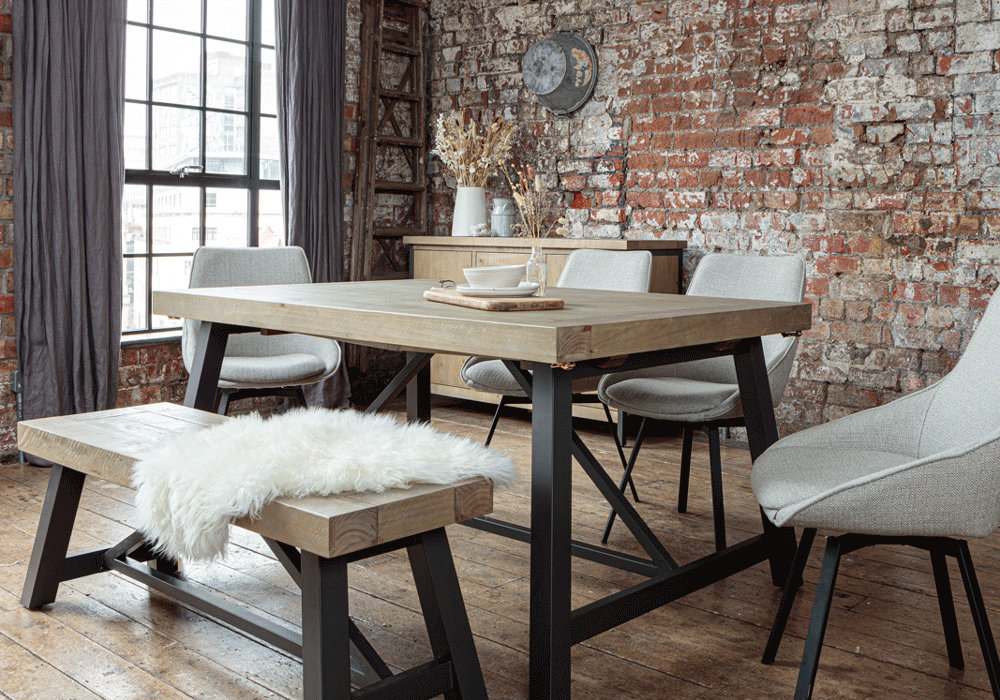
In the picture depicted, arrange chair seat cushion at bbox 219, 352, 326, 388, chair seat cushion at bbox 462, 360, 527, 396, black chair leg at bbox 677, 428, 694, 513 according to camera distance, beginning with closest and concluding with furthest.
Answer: black chair leg at bbox 677, 428, 694, 513 → chair seat cushion at bbox 462, 360, 527, 396 → chair seat cushion at bbox 219, 352, 326, 388

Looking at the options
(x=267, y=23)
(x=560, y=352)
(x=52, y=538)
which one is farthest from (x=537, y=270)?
(x=267, y=23)

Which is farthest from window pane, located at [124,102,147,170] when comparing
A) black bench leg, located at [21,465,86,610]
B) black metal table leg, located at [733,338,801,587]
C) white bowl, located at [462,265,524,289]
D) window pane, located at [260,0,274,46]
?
black metal table leg, located at [733,338,801,587]

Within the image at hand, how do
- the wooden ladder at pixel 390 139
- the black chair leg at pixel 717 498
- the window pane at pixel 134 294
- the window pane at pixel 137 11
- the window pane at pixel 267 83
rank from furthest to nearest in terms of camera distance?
the wooden ladder at pixel 390 139
the window pane at pixel 267 83
the window pane at pixel 134 294
the window pane at pixel 137 11
the black chair leg at pixel 717 498

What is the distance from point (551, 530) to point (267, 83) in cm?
412

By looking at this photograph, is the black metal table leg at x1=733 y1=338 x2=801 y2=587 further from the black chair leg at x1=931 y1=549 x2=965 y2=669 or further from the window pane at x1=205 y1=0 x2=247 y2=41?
the window pane at x1=205 y1=0 x2=247 y2=41

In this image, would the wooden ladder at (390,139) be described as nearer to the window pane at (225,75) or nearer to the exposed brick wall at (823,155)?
the window pane at (225,75)

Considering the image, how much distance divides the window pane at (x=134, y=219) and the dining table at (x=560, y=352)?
190cm

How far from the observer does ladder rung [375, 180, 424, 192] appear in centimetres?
574

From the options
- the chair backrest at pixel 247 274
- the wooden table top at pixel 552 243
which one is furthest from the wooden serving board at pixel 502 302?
the wooden table top at pixel 552 243

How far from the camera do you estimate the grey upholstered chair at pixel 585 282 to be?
3.52 meters

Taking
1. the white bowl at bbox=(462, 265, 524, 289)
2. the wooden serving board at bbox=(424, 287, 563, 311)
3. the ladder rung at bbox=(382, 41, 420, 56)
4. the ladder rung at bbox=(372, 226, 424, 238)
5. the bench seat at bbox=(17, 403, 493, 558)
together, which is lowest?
the bench seat at bbox=(17, 403, 493, 558)

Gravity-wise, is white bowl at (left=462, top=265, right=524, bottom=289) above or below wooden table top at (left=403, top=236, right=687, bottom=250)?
below

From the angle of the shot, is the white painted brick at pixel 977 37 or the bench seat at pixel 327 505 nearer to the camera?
the bench seat at pixel 327 505

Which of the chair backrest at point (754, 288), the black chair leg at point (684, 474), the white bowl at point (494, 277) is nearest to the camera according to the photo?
the white bowl at point (494, 277)
